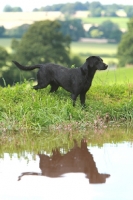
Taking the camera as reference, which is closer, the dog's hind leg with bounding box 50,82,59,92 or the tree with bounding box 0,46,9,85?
the dog's hind leg with bounding box 50,82,59,92

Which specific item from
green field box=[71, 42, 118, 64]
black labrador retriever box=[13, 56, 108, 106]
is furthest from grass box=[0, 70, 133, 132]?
green field box=[71, 42, 118, 64]

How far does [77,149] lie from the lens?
344 inches

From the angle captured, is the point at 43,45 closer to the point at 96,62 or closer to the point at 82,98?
the point at 82,98

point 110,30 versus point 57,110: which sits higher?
point 57,110

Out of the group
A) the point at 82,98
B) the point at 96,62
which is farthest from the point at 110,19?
the point at 96,62

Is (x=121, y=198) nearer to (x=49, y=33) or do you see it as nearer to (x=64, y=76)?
(x=64, y=76)

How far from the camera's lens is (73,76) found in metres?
10.7

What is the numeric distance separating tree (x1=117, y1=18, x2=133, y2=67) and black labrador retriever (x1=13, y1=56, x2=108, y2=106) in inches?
1327

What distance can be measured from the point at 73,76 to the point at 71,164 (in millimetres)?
3084

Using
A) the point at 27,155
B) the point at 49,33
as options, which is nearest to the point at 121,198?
the point at 27,155

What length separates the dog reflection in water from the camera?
734cm

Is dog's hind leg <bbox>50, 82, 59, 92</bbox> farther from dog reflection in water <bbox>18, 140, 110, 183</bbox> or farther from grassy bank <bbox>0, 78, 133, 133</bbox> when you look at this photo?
dog reflection in water <bbox>18, 140, 110, 183</bbox>

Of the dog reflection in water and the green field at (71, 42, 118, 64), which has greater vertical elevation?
the dog reflection in water

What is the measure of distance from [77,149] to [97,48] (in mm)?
31348
